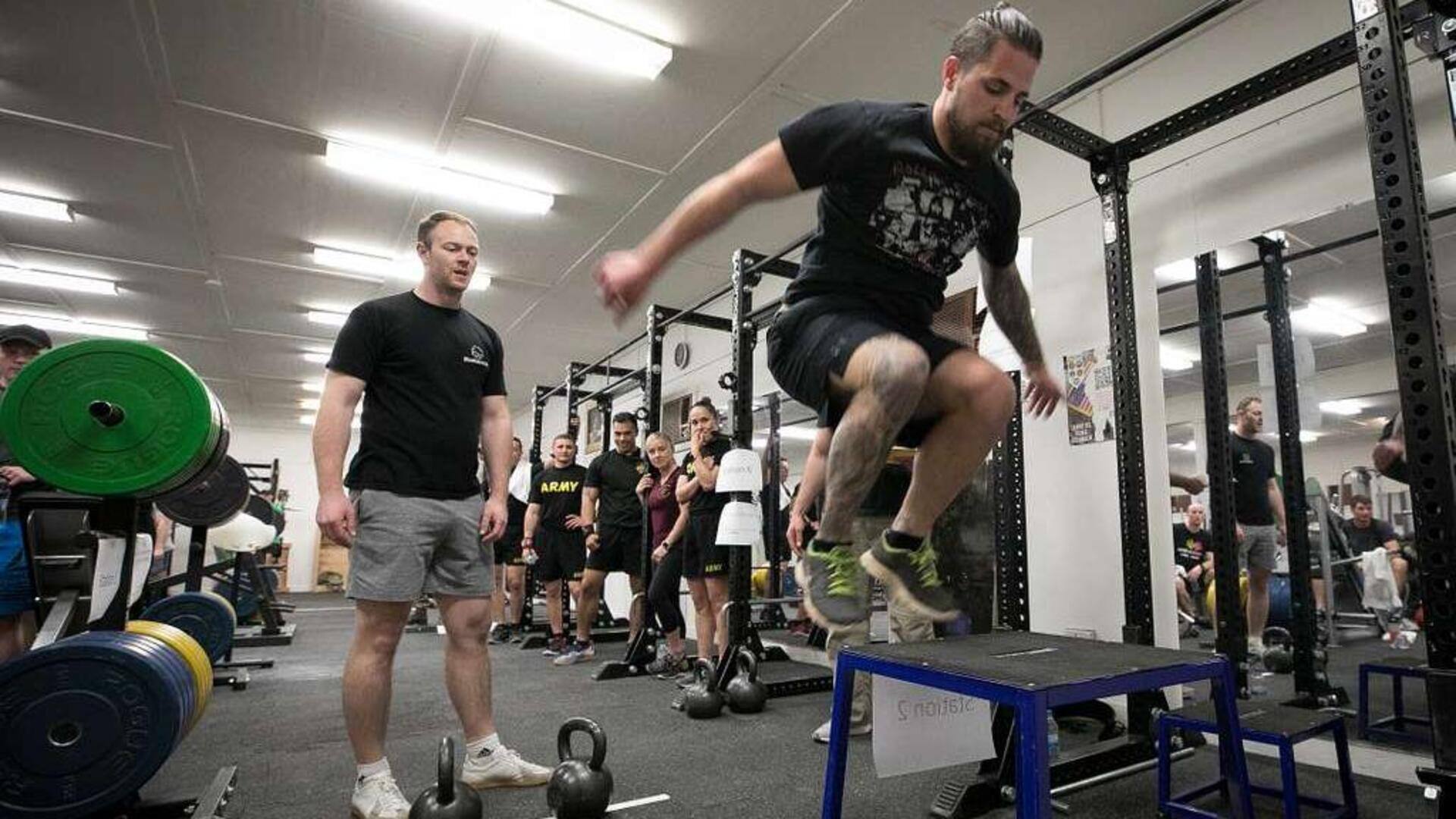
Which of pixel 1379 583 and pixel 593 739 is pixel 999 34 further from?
pixel 1379 583

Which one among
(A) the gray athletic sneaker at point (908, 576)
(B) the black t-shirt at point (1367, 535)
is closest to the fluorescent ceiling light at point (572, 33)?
(A) the gray athletic sneaker at point (908, 576)

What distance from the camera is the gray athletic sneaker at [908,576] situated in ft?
4.36

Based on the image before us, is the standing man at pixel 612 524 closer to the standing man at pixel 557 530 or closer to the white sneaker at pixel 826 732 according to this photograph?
the standing man at pixel 557 530

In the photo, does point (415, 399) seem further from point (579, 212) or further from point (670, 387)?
point (670, 387)

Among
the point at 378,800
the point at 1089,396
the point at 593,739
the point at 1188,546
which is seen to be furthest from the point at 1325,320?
the point at 378,800

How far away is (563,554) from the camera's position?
16.2ft

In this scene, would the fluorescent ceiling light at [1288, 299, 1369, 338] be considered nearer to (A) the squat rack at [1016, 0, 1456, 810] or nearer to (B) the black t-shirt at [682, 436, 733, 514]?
(A) the squat rack at [1016, 0, 1456, 810]

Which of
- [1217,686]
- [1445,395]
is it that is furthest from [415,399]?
[1445,395]

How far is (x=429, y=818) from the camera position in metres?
1.69

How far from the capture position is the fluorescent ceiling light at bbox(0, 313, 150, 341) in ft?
26.0

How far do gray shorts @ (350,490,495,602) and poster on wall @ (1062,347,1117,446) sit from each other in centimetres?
265

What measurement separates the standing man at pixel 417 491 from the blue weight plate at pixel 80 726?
43cm

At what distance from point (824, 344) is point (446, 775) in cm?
137

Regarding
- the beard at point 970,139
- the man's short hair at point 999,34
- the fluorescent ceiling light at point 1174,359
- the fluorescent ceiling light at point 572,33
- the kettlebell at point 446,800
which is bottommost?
the kettlebell at point 446,800
